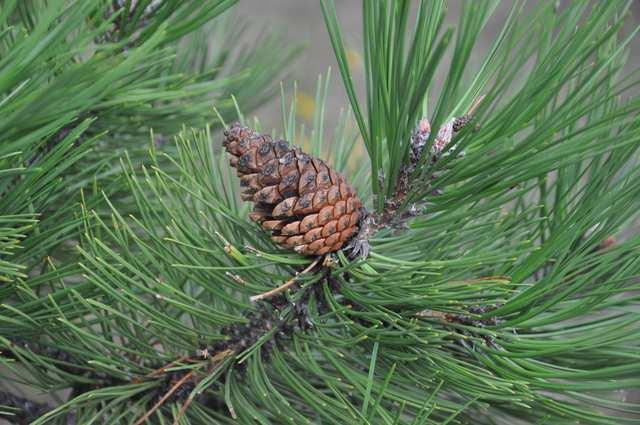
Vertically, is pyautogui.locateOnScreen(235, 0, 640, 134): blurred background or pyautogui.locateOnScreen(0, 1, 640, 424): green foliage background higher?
pyautogui.locateOnScreen(235, 0, 640, 134): blurred background

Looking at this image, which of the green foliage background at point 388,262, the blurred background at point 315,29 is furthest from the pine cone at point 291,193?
the blurred background at point 315,29

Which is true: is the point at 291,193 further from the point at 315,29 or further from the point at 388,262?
the point at 315,29

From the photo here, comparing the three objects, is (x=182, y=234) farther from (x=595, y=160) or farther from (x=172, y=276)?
(x=595, y=160)

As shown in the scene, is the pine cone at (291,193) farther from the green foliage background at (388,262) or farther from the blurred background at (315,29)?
the blurred background at (315,29)

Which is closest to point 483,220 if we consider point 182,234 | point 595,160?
point 595,160

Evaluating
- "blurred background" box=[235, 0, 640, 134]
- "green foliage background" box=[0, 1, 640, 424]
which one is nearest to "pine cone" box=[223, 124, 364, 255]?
"green foliage background" box=[0, 1, 640, 424]

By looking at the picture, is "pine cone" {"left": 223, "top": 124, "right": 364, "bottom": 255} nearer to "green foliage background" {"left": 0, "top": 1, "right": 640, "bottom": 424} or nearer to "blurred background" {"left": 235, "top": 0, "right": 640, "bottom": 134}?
"green foliage background" {"left": 0, "top": 1, "right": 640, "bottom": 424}
